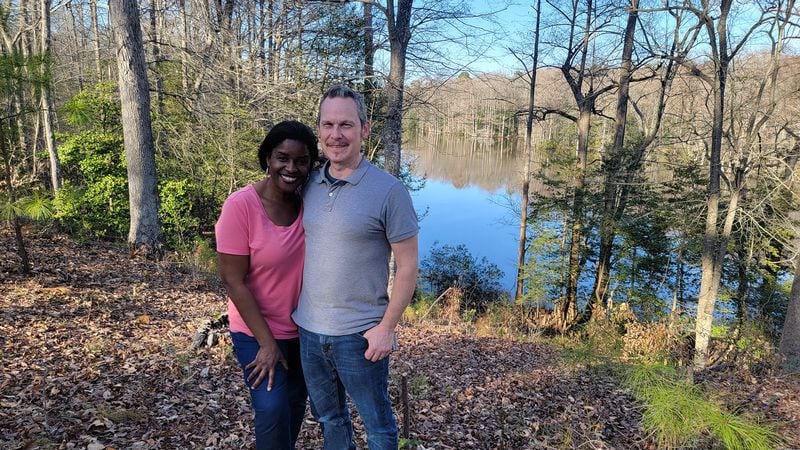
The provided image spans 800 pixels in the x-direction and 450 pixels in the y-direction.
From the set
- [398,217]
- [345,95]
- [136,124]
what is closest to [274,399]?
[398,217]

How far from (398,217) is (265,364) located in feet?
2.91

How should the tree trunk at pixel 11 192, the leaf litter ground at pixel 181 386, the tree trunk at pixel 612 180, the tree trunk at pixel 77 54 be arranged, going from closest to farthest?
the leaf litter ground at pixel 181 386 < the tree trunk at pixel 11 192 < the tree trunk at pixel 77 54 < the tree trunk at pixel 612 180

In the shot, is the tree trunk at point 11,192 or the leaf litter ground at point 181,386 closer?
the leaf litter ground at point 181,386

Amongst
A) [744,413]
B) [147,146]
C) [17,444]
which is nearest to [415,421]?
[17,444]

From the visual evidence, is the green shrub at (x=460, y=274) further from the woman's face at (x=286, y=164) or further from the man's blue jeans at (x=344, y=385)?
the woman's face at (x=286, y=164)

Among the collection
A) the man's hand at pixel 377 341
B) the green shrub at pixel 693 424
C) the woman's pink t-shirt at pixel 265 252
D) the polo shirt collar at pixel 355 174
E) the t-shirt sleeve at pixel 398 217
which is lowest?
the green shrub at pixel 693 424

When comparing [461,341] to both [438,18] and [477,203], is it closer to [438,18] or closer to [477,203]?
[438,18]

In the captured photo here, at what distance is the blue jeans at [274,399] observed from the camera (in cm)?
197

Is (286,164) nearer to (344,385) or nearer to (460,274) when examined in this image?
(344,385)

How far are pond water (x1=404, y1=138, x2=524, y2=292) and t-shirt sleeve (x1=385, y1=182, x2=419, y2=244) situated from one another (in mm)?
11681

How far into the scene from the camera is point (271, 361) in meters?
1.95

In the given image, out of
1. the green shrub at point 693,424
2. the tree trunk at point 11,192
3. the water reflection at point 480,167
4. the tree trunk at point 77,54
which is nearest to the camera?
the green shrub at point 693,424

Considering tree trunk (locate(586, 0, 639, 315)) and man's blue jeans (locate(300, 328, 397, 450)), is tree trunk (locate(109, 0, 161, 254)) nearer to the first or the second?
man's blue jeans (locate(300, 328, 397, 450))

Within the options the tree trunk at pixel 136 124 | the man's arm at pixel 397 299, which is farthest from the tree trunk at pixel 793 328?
the tree trunk at pixel 136 124
